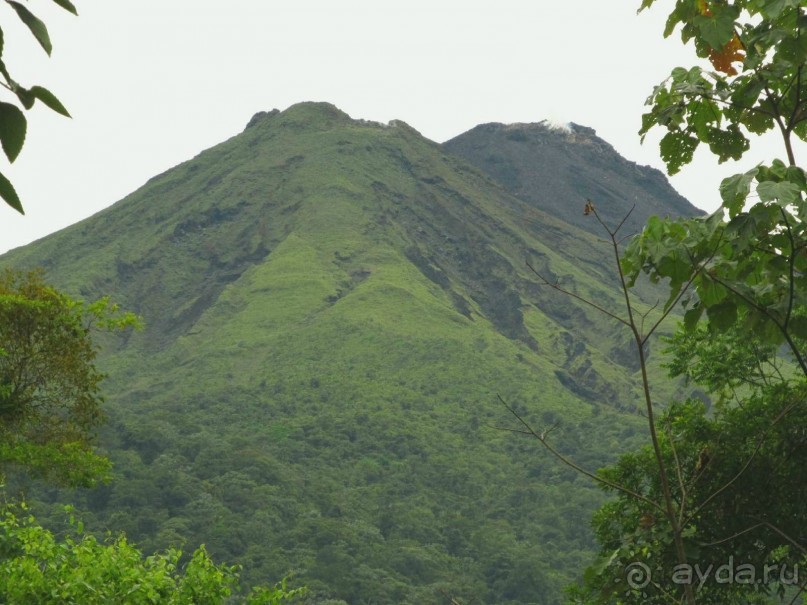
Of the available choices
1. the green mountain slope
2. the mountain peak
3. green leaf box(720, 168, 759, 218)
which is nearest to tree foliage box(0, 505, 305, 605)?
green leaf box(720, 168, 759, 218)

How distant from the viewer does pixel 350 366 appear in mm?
95938

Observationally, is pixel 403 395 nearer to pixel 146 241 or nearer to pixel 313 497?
pixel 313 497

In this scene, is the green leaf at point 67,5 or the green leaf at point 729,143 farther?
the green leaf at point 729,143

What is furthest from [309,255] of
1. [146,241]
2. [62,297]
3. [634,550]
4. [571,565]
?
[634,550]

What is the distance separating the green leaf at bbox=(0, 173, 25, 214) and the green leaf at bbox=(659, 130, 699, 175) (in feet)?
7.73

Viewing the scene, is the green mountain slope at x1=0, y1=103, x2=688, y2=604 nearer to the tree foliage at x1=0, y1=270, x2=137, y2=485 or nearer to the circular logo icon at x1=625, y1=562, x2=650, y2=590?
the tree foliage at x1=0, y1=270, x2=137, y2=485

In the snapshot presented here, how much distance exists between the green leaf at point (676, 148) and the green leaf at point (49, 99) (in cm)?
228

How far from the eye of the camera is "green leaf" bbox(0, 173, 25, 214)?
1.51 m

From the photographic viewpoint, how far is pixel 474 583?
66688 millimetres

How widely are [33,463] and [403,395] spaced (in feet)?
266

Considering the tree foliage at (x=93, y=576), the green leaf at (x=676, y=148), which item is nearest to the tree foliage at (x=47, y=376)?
the tree foliage at (x=93, y=576)

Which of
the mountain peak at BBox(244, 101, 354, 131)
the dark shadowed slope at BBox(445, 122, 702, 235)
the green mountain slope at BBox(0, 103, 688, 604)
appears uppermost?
the dark shadowed slope at BBox(445, 122, 702, 235)

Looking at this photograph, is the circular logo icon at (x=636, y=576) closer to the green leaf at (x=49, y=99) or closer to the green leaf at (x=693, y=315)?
the green leaf at (x=693, y=315)

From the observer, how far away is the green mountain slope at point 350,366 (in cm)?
6838
